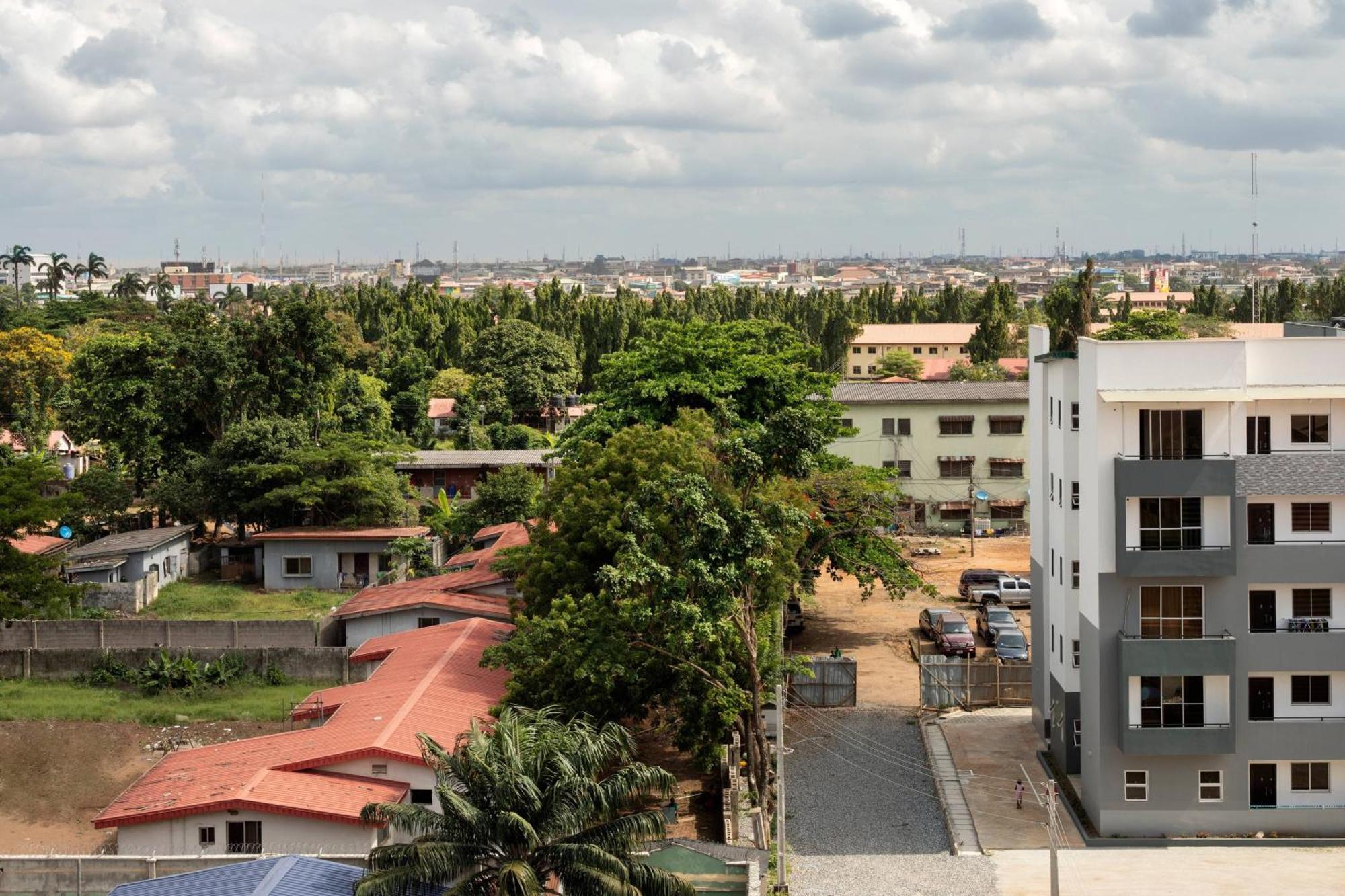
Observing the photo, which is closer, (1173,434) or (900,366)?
(1173,434)

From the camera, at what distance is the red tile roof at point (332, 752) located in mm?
24062

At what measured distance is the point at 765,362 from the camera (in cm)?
4162

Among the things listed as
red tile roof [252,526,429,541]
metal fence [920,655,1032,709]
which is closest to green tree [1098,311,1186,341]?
metal fence [920,655,1032,709]

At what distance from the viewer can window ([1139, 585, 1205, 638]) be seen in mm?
25375

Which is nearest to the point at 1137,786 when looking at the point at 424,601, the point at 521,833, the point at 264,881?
the point at 521,833

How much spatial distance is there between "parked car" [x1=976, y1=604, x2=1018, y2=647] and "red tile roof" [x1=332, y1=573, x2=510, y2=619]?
39.7ft

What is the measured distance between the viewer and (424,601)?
3734cm

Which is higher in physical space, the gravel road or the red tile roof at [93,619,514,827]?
the red tile roof at [93,619,514,827]

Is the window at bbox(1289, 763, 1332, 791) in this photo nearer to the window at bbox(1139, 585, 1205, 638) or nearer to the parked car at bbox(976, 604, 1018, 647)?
the window at bbox(1139, 585, 1205, 638)

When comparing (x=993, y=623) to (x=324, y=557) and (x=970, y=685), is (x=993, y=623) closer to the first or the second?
(x=970, y=685)

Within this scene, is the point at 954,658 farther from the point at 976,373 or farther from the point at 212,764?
the point at 976,373

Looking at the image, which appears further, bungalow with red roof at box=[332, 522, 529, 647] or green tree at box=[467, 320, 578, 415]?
green tree at box=[467, 320, 578, 415]

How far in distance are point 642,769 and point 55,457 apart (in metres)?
58.8

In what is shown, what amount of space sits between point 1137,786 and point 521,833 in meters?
11.8
